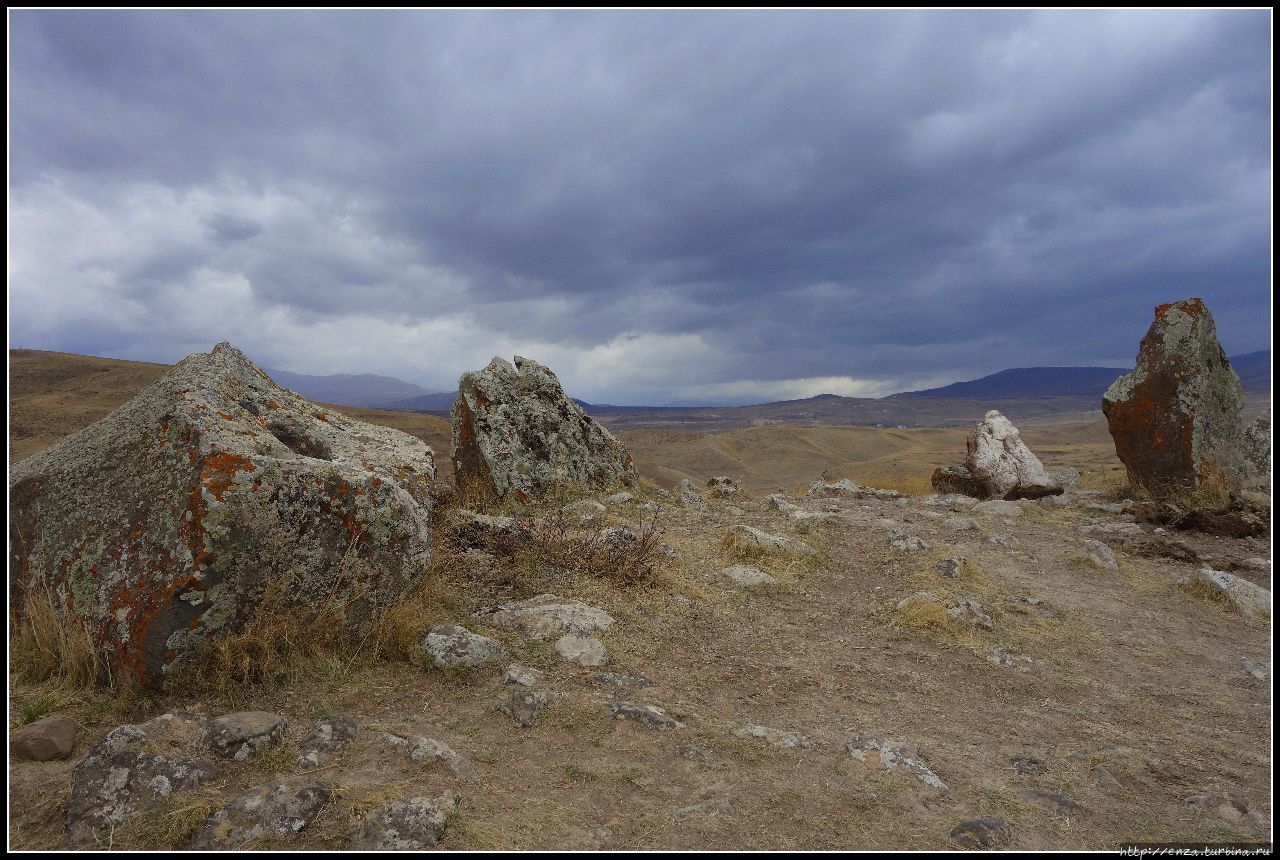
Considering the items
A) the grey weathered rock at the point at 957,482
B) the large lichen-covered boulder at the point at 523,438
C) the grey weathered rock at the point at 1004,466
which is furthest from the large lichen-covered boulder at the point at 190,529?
the grey weathered rock at the point at 957,482

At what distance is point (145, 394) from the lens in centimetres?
493

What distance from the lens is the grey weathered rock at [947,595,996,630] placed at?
598cm

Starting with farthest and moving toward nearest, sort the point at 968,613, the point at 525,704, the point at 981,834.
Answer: the point at 968,613 → the point at 525,704 → the point at 981,834

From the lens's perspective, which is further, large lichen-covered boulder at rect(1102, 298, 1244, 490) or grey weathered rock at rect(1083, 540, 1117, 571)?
large lichen-covered boulder at rect(1102, 298, 1244, 490)

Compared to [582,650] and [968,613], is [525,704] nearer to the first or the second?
[582,650]

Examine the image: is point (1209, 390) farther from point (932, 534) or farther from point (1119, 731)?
point (1119, 731)


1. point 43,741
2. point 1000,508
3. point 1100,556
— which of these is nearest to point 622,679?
point 43,741

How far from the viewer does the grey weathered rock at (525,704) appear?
12.7 feet

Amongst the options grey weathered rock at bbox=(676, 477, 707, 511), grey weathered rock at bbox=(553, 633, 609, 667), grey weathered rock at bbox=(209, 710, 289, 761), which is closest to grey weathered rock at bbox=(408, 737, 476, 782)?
grey weathered rock at bbox=(209, 710, 289, 761)

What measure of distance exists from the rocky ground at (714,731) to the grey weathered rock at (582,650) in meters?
0.02

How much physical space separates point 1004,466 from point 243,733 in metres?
14.1

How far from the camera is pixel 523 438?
10383 mm

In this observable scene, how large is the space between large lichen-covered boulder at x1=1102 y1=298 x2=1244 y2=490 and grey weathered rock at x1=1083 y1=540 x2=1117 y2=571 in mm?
3899

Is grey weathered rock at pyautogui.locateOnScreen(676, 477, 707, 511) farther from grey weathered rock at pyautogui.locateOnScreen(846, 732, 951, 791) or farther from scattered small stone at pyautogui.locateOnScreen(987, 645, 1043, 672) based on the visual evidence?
grey weathered rock at pyautogui.locateOnScreen(846, 732, 951, 791)
